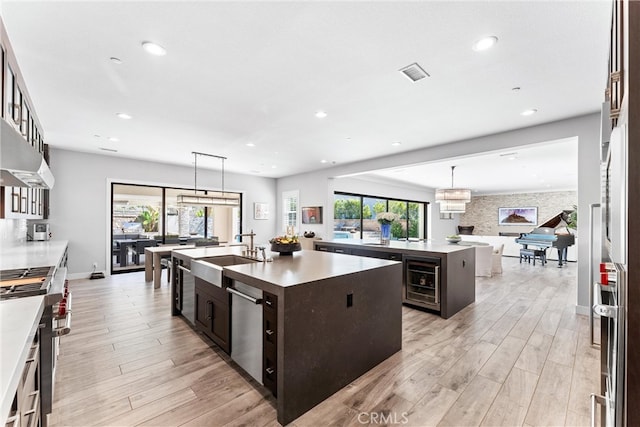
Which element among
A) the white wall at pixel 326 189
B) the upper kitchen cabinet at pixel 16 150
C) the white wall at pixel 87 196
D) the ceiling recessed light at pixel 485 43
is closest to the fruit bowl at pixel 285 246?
the upper kitchen cabinet at pixel 16 150

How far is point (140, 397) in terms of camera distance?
2049 mm

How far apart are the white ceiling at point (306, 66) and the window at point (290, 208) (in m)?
4.13

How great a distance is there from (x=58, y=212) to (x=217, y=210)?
3386 mm

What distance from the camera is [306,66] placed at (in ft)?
8.30

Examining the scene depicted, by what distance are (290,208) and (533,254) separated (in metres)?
Result: 7.25

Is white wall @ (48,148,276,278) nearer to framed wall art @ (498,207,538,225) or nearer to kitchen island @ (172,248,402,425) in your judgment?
kitchen island @ (172,248,402,425)

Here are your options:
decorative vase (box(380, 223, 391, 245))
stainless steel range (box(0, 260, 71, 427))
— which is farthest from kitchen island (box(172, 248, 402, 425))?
decorative vase (box(380, 223, 391, 245))

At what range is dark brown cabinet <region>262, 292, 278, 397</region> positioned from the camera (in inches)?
74.9

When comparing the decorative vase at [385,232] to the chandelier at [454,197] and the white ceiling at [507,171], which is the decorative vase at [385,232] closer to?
the white ceiling at [507,171]

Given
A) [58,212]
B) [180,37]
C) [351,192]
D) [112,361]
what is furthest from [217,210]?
[180,37]

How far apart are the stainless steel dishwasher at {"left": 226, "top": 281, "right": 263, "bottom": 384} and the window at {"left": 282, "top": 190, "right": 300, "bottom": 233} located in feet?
20.1

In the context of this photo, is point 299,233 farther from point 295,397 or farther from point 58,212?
point 295,397

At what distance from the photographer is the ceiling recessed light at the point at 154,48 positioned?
2.19m

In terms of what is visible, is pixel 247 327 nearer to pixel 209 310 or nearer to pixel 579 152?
pixel 209 310
